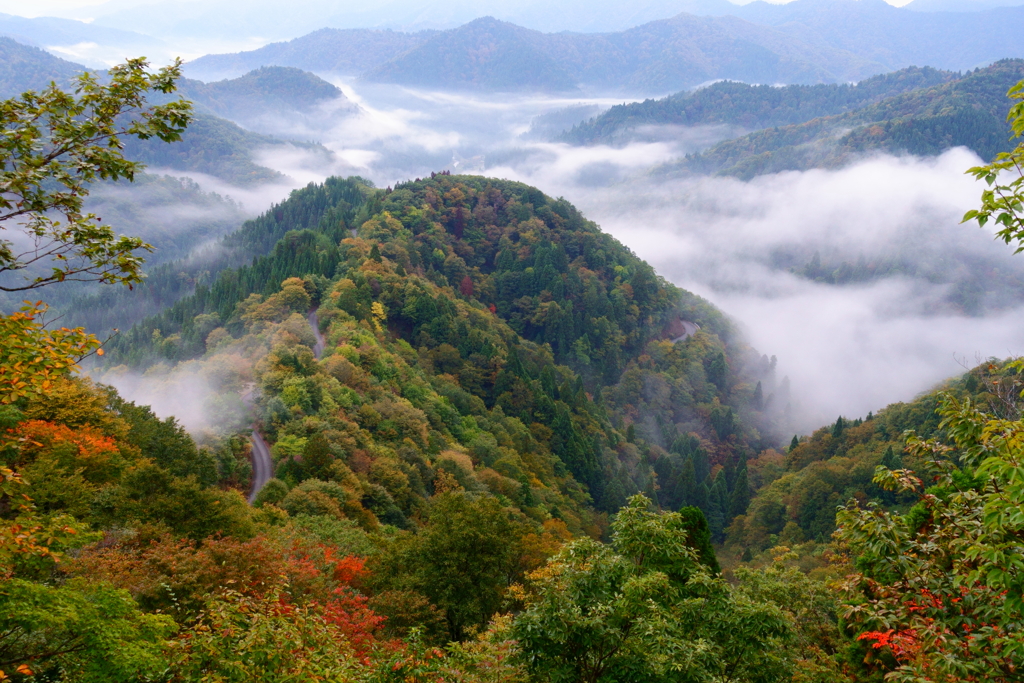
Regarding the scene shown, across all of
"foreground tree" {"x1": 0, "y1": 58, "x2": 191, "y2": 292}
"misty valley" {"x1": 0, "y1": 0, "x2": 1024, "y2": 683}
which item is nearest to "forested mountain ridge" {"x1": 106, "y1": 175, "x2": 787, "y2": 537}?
"misty valley" {"x1": 0, "y1": 0, "x2": 1024, "y2": 683}

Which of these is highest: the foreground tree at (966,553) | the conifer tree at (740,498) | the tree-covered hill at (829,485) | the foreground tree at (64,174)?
the foreground tree at (64,174)

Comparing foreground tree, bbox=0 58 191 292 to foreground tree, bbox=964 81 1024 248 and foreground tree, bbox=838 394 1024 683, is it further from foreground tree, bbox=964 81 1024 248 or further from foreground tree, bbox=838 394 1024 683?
foreground tree, bbox=838 394 1024 683

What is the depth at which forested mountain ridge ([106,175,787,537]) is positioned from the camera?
317 ft

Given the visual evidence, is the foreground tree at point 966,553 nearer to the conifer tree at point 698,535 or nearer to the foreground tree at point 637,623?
the foreground tree at point 637,623

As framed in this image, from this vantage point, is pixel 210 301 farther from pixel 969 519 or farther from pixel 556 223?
pixel 969 519

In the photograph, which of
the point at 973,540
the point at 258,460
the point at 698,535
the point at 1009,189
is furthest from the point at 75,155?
the point at 258,460

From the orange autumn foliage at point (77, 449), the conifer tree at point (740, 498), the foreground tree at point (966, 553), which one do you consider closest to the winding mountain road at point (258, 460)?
the orange autumn foliage at point (77, 449)

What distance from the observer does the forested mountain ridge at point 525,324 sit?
96.8 metres

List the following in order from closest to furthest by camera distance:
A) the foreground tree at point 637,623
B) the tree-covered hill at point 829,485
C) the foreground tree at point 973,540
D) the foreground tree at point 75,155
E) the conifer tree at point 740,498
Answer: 1. the foreground tree at point 75,155
2. the foreground tree at point 973,540
3. the foreground tree at point 637,623
4. the tree-covered hill at point 829,485
5. the conifer tree at point 740,498

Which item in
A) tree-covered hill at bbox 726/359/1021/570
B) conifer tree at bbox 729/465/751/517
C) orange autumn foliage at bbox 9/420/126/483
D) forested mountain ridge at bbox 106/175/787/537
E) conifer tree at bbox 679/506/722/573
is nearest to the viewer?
orange autumn foliage at bbox 9/420/126/483

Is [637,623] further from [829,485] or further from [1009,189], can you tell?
[829,485]

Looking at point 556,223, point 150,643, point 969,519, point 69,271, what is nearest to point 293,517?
point 150,643

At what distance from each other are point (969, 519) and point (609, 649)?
8300 millimetres

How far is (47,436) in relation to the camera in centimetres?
2497
